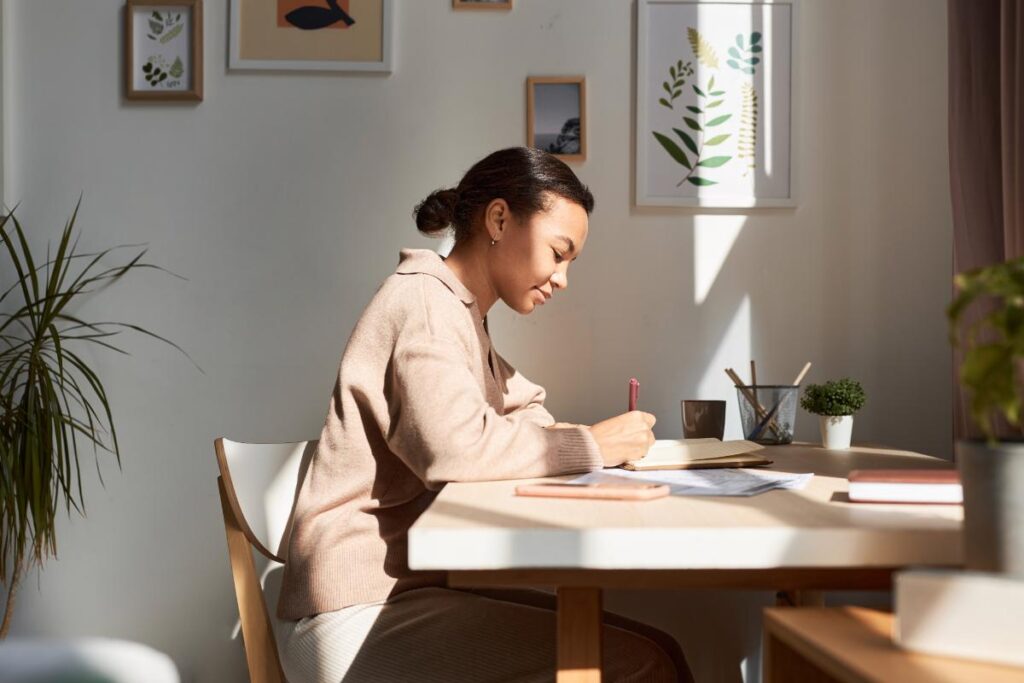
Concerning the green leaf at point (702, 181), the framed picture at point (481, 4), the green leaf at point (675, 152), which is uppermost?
the framed picture at point (481, 4)

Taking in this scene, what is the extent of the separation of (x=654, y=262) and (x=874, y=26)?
30.3 inches

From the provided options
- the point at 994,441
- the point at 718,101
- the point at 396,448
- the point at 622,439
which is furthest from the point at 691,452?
the point at 718,101

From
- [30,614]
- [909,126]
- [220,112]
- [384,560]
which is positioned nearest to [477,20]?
[220,112]

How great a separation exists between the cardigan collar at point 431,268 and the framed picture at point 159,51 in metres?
1.01

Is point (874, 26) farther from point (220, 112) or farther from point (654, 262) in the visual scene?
point (220, 112)

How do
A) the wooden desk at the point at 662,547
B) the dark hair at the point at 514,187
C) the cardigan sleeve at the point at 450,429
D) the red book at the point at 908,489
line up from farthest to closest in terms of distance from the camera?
the dark hair at the point at 514,187 < the cardigan sleeve at the point at 450,429 < the red book at the point at 908,489 < the wooden desk at the point at 662,547

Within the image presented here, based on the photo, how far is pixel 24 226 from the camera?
91.8 inches

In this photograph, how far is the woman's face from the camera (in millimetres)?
1736

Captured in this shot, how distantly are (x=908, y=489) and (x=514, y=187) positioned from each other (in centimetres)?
87

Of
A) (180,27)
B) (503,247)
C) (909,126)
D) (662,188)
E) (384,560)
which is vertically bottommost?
(384,560)

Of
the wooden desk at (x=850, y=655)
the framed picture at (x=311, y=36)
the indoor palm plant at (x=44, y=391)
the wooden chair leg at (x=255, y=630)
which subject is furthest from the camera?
the framed picture at (x=311, y=36)

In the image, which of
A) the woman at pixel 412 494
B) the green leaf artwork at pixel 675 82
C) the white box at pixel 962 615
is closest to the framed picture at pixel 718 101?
the green leaf artwork at pixel 675 82

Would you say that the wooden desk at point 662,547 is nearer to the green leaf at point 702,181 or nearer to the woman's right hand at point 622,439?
the woman's right hand at point 622,439

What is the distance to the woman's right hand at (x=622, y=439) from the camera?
1515 millimetres
